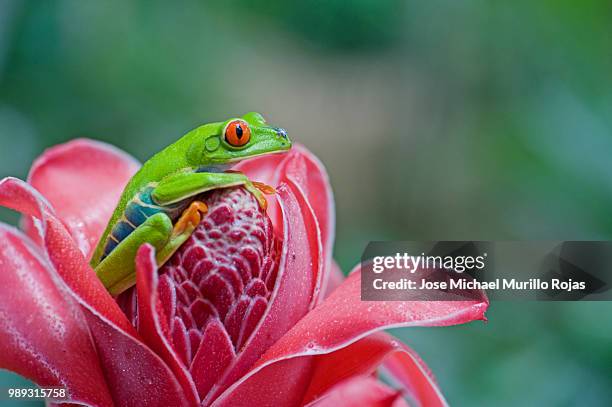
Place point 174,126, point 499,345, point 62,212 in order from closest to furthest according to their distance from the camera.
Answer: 1. point 62,212
2. point 499,345
3. point 174,126

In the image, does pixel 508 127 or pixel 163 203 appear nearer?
pixel 163 203

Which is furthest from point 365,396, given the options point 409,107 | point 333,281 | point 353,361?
point 409,107

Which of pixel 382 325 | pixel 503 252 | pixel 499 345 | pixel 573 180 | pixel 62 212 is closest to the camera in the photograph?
pixel 382 325

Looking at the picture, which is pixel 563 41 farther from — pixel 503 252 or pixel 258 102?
pixel 503 252

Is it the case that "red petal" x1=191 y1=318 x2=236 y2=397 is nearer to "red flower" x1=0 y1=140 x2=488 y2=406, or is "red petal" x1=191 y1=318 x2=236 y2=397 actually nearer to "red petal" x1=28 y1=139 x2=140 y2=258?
"red flower" x1=0 y1=140 x2=488 y2=406

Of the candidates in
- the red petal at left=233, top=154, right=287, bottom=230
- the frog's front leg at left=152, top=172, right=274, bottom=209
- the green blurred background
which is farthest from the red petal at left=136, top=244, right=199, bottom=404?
the green blurred background

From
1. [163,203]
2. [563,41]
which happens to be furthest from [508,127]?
[163,203]

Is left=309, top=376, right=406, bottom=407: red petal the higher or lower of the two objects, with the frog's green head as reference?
lower

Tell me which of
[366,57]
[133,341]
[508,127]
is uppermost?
[366,57]
